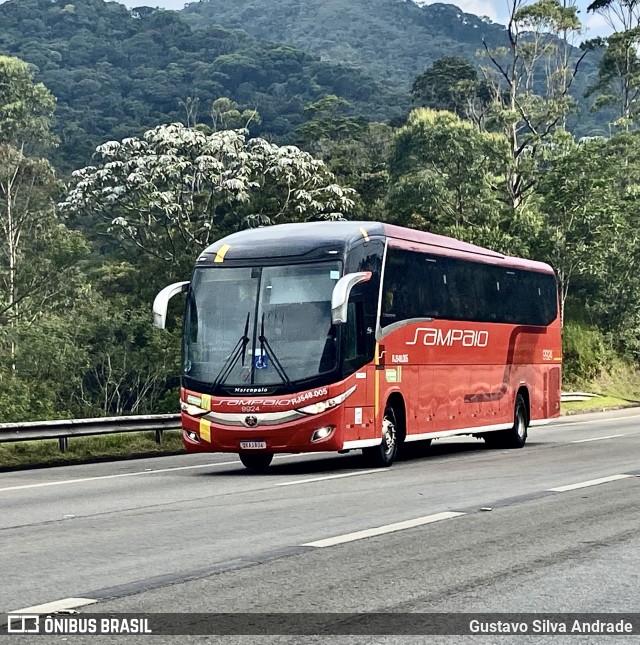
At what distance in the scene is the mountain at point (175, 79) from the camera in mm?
156000

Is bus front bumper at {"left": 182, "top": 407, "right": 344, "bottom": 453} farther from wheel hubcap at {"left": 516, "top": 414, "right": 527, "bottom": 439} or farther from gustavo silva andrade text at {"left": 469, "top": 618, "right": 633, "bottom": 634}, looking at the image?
gustavo silva andrade text at {"left": 469, "top": 618, "right": 633, "bottom": 634}

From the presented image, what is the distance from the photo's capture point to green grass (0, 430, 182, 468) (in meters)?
21.3

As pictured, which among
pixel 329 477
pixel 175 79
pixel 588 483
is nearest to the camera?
pixel 588 483

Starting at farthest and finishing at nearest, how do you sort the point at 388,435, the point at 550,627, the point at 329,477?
the point at 388,435, the point at 329,477, the point at 550,627

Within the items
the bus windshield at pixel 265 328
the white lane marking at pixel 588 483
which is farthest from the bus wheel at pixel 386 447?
the white lane marking at pixel 588 483

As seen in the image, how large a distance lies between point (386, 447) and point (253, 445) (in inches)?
97.3

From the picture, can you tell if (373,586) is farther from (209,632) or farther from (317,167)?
(317,167)

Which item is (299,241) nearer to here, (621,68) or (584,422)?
(584,422)

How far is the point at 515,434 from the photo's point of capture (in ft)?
84.7

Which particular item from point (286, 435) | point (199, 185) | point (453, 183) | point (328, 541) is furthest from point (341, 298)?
point (453, 183)

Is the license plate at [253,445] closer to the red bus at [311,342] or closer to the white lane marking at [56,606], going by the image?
the red bus at [311,342]

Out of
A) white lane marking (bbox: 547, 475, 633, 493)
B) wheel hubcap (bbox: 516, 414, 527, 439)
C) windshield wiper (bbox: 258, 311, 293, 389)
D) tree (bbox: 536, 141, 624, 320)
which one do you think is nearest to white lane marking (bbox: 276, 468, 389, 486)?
windshield wiper (bbox: 258, 311, 293, 389)

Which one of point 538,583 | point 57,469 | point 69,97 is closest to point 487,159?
point 57,469

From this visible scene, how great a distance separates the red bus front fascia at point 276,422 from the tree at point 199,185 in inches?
1260
